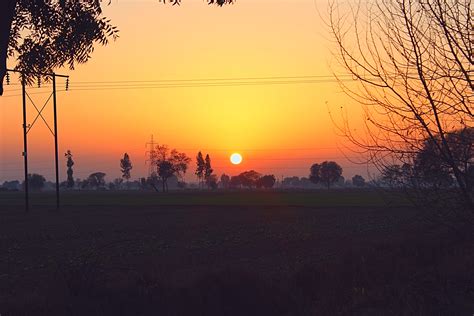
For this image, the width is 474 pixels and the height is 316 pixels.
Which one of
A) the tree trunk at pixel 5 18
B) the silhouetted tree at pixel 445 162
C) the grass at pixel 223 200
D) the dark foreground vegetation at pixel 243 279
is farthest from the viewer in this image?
the grass at pixel 223 200

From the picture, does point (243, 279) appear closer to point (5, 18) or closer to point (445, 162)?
point (445, 162)

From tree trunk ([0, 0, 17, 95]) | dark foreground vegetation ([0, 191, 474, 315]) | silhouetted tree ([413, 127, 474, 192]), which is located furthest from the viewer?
dark foreground vegetation ([0, 191, 474, 315])

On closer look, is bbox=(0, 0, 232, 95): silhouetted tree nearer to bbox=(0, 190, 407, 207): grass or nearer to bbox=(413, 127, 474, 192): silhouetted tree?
bbox=(413, 127, 474, 192): silhouetted tree

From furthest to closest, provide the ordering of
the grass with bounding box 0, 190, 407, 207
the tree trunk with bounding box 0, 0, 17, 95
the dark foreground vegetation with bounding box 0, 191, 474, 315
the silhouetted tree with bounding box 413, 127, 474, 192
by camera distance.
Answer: the grass with bounding box 0, 190, 407, 207 → the dark foreground vegetation with bounding box 0, 191, 474, 315 → the tree trunk with bounding box 0, 0, 17, 95 → the silhouetted tree with bounding box 413, 127, 474, 192

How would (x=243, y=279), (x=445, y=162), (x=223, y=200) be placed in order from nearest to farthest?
(x=445, y=162) → (x=243, y=279) → (x=223, y=200)

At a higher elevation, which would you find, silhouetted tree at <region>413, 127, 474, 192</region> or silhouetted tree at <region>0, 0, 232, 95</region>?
silhouetted tree at <region>0, 0, 232, 95</region>

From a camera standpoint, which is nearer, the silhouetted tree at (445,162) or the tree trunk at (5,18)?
the silhouetted tree at (445,162)

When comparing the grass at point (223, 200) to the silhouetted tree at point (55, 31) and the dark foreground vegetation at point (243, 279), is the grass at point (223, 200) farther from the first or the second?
the silhouetted tree at point (55, 31)

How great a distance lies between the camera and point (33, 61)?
11.3 m

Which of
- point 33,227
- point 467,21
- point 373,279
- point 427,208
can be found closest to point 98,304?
point 373,279

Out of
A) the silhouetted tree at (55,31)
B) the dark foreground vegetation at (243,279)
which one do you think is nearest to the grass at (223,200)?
the dark foreground vegetation at (243,279)

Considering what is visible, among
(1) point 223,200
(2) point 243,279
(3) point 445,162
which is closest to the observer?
(3) point 445,162

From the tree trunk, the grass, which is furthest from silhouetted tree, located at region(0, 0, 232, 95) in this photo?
the grass

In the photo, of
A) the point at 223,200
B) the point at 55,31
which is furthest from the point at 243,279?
the point at 223,200
